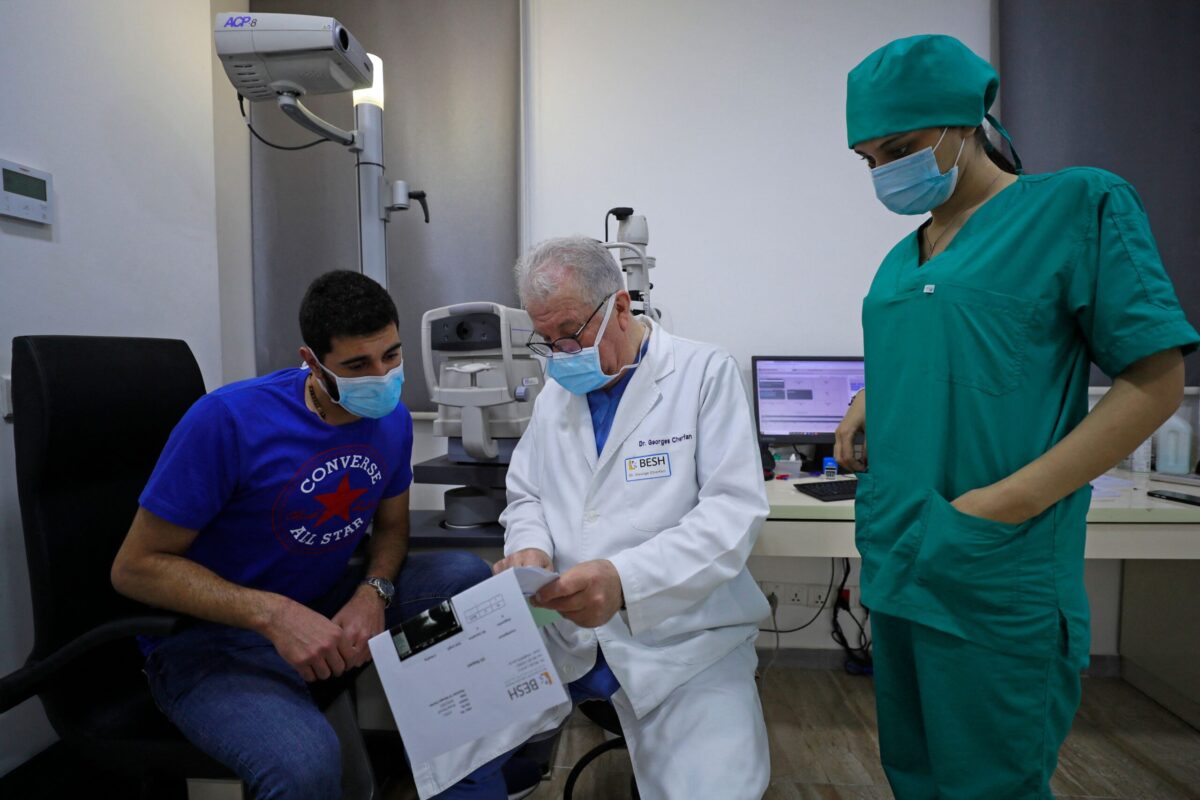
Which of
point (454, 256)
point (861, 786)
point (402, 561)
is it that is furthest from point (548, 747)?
point (454, 256)

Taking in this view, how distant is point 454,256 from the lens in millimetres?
2400

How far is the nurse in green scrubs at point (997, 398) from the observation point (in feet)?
2.72

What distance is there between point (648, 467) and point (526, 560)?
0.28 meters

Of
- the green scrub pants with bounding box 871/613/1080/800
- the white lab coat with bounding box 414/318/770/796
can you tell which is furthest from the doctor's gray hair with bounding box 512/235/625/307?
the green scrub pants with bounding box 871/613/1080/800

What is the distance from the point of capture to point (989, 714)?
90 cm

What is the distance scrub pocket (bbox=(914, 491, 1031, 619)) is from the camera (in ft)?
2.85

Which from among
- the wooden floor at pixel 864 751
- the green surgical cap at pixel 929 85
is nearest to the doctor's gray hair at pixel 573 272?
the green surgical cap at pixel 929 85

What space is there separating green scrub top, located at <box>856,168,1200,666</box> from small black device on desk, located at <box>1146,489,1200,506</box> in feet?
3.51

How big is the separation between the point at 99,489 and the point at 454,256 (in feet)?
4.90

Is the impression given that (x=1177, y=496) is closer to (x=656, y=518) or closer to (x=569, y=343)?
(x=656, y=518)

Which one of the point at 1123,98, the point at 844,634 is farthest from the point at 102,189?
the point at 1123,98

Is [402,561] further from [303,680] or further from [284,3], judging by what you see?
[284,3]

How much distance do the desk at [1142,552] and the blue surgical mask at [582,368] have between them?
2.45 feet

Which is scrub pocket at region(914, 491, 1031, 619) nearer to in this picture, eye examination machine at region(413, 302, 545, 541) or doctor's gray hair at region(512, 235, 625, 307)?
doctor's gray hair at region(512, 235, 625, 307)
